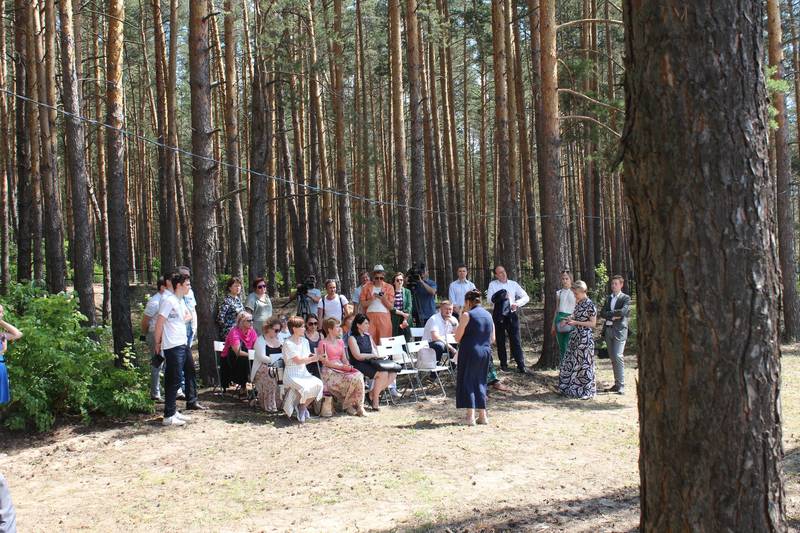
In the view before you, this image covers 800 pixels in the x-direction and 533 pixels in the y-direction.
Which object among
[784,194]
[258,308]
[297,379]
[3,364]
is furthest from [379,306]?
[784,194]

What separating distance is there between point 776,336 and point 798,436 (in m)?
6.05

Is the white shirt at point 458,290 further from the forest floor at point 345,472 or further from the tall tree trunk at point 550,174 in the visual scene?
the forest floor at point 345,472

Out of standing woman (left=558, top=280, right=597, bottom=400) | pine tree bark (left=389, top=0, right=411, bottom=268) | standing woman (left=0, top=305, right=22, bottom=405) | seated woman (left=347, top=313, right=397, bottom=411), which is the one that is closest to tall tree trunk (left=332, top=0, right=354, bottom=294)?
pine tree bark (left=389, top=0, right=411, bottom=268)

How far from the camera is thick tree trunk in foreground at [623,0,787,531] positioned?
3.08m

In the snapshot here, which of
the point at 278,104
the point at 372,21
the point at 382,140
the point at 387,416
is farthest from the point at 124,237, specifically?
the point at 382,140

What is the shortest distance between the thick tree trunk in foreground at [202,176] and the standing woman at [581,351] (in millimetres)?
5457

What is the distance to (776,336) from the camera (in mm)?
3215

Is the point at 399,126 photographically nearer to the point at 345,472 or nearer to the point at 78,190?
the point at 78,190

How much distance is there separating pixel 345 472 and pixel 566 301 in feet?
19.8

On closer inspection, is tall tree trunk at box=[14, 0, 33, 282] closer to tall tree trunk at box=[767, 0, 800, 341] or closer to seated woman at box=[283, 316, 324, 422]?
seated woman at box=[283, 316, 324, 422]

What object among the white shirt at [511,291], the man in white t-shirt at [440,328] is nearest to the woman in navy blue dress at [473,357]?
the man in white t-shirt at [440,328]

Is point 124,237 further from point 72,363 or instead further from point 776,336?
point 776,336

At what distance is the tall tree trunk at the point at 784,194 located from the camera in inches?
628

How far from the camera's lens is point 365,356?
1052 centimetres
